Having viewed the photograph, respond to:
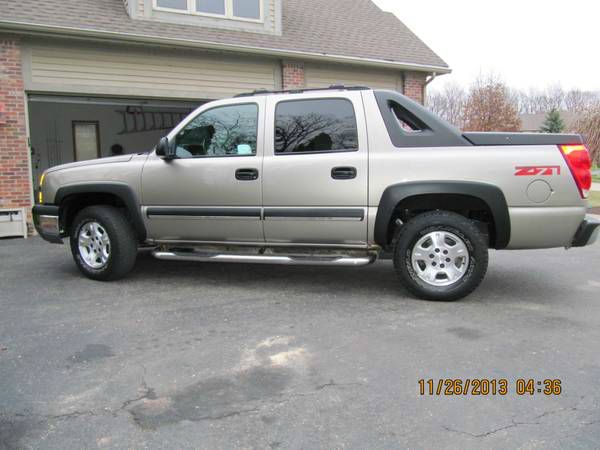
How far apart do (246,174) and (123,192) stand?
1.35 meters

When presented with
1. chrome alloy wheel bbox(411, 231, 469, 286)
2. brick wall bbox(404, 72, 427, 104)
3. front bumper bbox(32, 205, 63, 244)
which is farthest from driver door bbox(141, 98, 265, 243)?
brick wall bbox(404, 72, 427, 104)

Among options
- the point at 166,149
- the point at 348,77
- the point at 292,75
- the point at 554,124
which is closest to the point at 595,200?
the point at 348,77

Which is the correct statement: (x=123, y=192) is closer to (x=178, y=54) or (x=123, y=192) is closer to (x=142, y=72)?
(x=142, y=72)

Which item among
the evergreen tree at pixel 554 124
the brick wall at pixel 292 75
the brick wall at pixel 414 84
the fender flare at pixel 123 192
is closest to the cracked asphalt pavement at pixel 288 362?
the fender flare at pixel 123 192

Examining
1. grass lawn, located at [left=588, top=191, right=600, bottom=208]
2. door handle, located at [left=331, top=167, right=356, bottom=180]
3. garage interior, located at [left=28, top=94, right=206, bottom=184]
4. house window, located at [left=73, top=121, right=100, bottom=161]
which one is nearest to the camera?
door handle, located at [left=331, top=167, right=356, bottom=180]

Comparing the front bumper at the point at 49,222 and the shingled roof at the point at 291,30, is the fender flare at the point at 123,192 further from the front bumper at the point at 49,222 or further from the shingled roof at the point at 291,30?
the shingled roof at the point at 291,30

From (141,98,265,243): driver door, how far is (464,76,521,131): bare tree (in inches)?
1017

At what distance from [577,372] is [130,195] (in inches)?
164

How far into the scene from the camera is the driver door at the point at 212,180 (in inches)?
195

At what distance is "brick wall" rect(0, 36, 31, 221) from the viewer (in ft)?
28.5

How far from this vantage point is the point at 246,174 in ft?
16.1

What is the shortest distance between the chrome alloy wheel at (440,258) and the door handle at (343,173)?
2.71 feet

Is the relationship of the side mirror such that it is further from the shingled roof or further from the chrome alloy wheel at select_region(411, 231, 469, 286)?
the shingled roof

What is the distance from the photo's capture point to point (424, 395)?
2.88m
